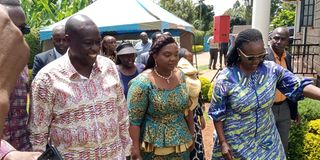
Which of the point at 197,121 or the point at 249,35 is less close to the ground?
the point at 249,35

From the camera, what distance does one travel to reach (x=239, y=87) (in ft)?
9.65

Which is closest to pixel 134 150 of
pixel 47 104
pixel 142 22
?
pixel 47 104

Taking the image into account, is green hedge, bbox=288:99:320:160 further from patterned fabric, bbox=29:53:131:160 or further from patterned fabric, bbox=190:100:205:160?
patterned fabric, bbox=29:53:131:160

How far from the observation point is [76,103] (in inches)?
94.1

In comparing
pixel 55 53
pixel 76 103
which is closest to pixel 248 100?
pixel 76 103

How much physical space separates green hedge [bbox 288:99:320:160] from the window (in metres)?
7.39

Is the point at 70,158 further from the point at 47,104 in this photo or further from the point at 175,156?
the point at 175,156

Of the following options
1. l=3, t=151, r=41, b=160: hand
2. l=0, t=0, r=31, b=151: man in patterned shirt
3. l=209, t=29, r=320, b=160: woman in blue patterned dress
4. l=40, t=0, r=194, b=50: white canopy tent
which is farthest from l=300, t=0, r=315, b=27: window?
l=3, t=151, r=41, b=160: hand

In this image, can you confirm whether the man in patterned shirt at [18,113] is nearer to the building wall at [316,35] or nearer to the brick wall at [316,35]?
the building wall at [316,35]

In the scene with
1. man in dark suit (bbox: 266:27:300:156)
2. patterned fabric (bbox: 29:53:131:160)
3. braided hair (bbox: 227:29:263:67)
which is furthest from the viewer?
man in dark suit (bbox: 266:27:300:156)

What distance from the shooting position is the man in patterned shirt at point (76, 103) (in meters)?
2.38

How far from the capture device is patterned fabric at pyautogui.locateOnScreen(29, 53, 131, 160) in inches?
93.4

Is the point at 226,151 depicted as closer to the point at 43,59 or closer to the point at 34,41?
the point at 43,59

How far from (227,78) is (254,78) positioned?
0.21 m
